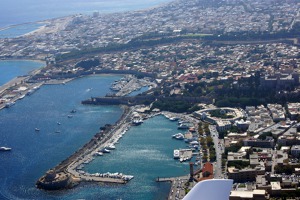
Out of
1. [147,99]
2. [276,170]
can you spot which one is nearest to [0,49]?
[147,99]

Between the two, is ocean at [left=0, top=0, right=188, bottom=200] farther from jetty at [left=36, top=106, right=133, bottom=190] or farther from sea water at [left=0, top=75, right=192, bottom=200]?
jetty at [left=36, top=106, right=133, bottom=190]

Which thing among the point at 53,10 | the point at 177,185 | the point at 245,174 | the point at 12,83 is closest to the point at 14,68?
the point at 12,83

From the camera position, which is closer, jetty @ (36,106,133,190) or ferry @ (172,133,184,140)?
jetty @ (36,106,133,190)

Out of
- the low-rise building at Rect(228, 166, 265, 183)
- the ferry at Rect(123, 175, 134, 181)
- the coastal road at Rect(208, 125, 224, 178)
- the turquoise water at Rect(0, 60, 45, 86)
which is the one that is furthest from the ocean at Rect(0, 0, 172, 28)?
the low-rise building at Rect(228, 166, 265, 183)

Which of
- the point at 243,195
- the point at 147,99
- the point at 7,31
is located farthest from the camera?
the point at 7,31

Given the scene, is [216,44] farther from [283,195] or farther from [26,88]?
[283,195]

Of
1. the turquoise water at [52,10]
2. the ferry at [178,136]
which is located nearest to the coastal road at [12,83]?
the ferry at [178,136]
